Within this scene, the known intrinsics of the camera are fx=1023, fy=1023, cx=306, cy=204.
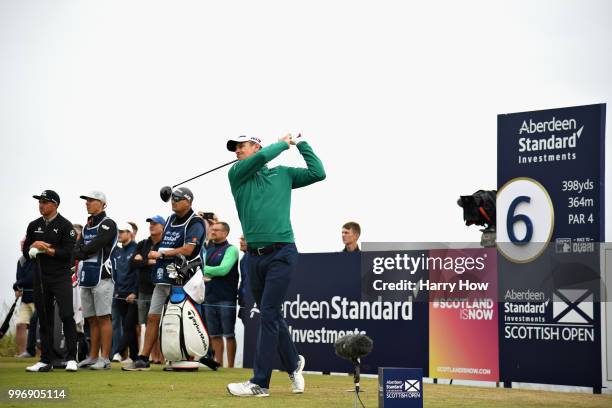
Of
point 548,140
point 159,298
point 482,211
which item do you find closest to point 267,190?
point 482,211

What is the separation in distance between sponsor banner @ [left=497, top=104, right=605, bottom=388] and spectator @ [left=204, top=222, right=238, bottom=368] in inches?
178

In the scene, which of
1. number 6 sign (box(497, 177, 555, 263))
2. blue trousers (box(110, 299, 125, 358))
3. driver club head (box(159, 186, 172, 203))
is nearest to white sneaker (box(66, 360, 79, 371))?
driver club head (box(159, 186, 172, 203))

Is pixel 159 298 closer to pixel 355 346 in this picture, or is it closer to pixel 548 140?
pixel 548 140

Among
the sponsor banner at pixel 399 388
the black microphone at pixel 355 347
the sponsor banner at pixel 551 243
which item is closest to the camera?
the sponsor banner at pixel 399 388

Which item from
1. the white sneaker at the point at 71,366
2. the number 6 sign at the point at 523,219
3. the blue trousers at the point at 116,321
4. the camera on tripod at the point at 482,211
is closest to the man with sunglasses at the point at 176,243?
the white sneaker at the point at 71,366

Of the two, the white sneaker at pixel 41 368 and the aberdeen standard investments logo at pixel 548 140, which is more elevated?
the aberdeen standard investments logo at pixel 548 140

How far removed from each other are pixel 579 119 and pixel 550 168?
1.90 feet

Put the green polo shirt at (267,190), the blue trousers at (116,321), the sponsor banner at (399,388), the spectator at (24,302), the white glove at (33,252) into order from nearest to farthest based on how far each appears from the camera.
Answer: the sponsor banner at (399,388), the green polo shirt at (267,190), the white glove at (33,252), the blue trousers at (116,321), the spectator at (24,302)

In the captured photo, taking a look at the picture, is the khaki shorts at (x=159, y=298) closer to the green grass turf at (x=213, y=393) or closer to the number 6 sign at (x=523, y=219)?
the green grass turf at (x=213, y=393)

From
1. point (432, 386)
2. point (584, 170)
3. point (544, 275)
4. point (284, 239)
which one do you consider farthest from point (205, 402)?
point (584, 170)

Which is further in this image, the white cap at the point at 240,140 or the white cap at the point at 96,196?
the white cap at the point at 96,196

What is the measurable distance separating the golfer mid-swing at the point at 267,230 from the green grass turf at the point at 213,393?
0.35 metres

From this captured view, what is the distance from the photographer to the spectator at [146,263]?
13891mm

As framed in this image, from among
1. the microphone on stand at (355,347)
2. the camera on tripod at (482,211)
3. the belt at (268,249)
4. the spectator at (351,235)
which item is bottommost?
the microphone on stand at (355,347)
